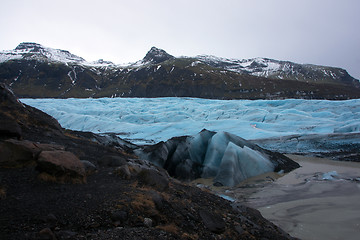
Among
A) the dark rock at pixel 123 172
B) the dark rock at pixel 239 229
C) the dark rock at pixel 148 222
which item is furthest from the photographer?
the dark rock at pixel 123 172

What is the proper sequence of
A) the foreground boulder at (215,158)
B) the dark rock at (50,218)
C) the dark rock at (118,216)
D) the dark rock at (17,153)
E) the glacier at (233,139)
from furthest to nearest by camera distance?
the glacier at (233,139) → the foreground boulder at (215,158) → the dark rock at (17,153) → the dark rock at (118,216) → the dark rock at (50,218)

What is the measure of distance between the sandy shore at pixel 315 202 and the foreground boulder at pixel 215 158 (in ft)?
4.32

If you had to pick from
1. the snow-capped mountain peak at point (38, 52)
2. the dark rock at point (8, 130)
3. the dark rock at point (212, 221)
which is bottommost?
the dark rock at point (212, 221)

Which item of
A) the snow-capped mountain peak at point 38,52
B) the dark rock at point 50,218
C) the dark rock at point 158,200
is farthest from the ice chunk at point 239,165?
the snow-capped mountain peak at point 38,52

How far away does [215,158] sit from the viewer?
1430 centimetres

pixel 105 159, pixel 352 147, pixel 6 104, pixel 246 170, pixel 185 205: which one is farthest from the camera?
pixel 352 147

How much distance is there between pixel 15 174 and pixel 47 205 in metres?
1.67

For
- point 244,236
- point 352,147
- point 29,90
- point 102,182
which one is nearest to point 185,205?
point 244,236

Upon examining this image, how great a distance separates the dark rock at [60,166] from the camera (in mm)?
5637

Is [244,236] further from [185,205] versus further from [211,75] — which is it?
[211,75]

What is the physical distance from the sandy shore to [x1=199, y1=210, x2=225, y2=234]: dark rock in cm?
255

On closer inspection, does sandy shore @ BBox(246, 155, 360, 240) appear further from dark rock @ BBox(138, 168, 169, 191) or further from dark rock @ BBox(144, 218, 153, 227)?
dark rock @ BBox(144, 218, 153, 227)

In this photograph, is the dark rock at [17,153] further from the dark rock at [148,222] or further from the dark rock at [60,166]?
the dark rock at [148,222]

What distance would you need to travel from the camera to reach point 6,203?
4.59 metres
